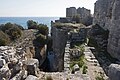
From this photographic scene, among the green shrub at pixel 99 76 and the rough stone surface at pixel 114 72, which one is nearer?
the rough stone surface at pixel 114 72

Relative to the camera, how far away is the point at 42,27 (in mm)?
29953

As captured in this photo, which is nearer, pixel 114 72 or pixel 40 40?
pixel 114 72

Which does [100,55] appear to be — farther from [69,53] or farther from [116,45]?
[69,53]

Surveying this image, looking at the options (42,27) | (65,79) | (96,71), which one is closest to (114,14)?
(96,71)

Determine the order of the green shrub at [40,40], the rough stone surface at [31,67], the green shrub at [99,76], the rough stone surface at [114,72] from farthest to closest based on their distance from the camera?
the green shrub at [40,40], the green shrub at [99,76], the rough stone surface at [31,67], the rough stone surface at [114,72]

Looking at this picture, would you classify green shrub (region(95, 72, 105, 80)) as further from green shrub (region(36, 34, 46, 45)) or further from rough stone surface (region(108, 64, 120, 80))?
green shrub (region(36, 34, 46, 45))

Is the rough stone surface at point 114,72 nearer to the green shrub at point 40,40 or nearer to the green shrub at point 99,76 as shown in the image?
the green shrub at point 99,76

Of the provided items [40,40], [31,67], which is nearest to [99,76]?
[31,67]

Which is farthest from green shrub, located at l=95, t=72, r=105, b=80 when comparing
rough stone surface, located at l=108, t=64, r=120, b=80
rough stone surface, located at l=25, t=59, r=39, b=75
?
rough stone surface, located at l=25, t=59, r=39, b=75

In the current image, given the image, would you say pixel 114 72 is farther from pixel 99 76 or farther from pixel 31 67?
pixel 31 67

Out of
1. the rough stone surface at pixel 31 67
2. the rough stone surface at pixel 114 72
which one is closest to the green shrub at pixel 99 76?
the rough stone surface at pixel 114 72

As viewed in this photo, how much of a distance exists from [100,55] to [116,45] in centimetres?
143

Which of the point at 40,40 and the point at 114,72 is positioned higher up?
the point at 114,72

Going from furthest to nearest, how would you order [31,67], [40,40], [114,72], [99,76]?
[40,40]
[99,76]
[31,67]
[114,72]
